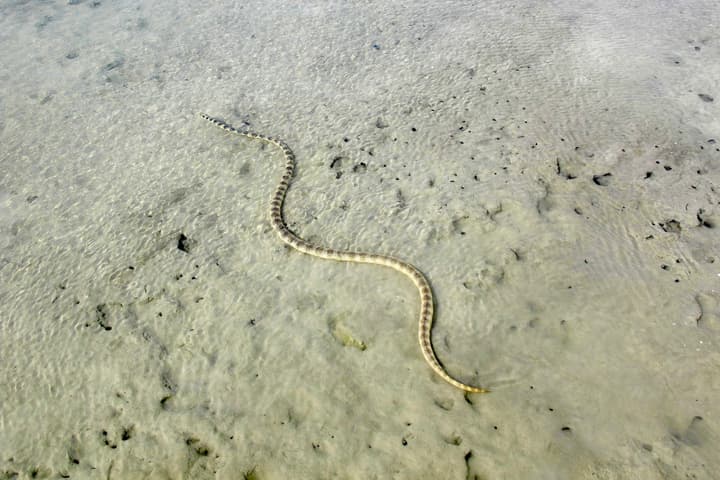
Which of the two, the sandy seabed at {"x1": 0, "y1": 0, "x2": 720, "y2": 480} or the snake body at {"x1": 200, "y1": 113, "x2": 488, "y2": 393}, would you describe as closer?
the sandy seabed at {"x1": 0, "y1": 0, "x2": 720, "y2": 480}

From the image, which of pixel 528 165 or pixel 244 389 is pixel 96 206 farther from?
pixel 528 165

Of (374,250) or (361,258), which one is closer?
(361,258)

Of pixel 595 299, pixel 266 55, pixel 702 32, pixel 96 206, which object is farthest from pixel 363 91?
pixel 702 32

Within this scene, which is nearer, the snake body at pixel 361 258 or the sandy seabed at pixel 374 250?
the sandy seabed at pixel 374 250
